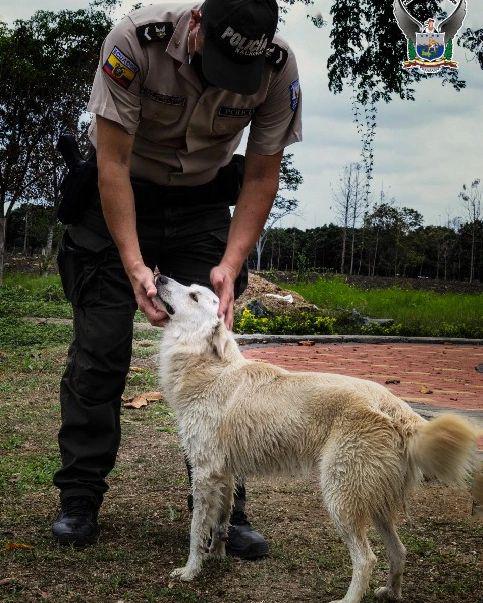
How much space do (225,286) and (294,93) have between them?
0.97 meters

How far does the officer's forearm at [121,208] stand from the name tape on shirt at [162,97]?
34 cm

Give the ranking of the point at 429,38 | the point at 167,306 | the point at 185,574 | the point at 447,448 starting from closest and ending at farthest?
the point at 447,448 < the point at 185,574 < the point at 167,306 < the point at 429,38

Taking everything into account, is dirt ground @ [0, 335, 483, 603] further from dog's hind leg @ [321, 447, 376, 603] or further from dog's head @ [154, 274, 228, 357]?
dog's head @ [154, 274, 228, 357]

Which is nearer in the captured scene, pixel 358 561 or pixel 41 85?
pixel 358 561

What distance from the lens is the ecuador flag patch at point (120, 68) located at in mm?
3363

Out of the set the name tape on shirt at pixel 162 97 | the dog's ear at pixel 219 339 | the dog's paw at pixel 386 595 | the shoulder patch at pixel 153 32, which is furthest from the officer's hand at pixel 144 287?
the dog's paw at pixel 386 595

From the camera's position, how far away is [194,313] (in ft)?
11.6

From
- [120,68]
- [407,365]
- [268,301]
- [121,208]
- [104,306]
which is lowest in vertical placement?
[407,365]

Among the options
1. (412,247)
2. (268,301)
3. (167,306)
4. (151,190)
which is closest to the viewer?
(167,306)

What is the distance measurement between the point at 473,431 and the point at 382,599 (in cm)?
81

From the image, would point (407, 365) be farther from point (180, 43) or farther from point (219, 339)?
point (180, 43)

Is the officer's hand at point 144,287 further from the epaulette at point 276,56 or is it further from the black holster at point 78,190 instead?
the epaulette at point 276,56

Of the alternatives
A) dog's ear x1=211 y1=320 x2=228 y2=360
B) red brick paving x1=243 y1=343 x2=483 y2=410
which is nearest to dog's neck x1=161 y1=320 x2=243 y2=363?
dog's ear x1=211 y1=320 x2=228 y2=360

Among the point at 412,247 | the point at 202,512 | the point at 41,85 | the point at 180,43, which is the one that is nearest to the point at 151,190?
the point at 180,43
